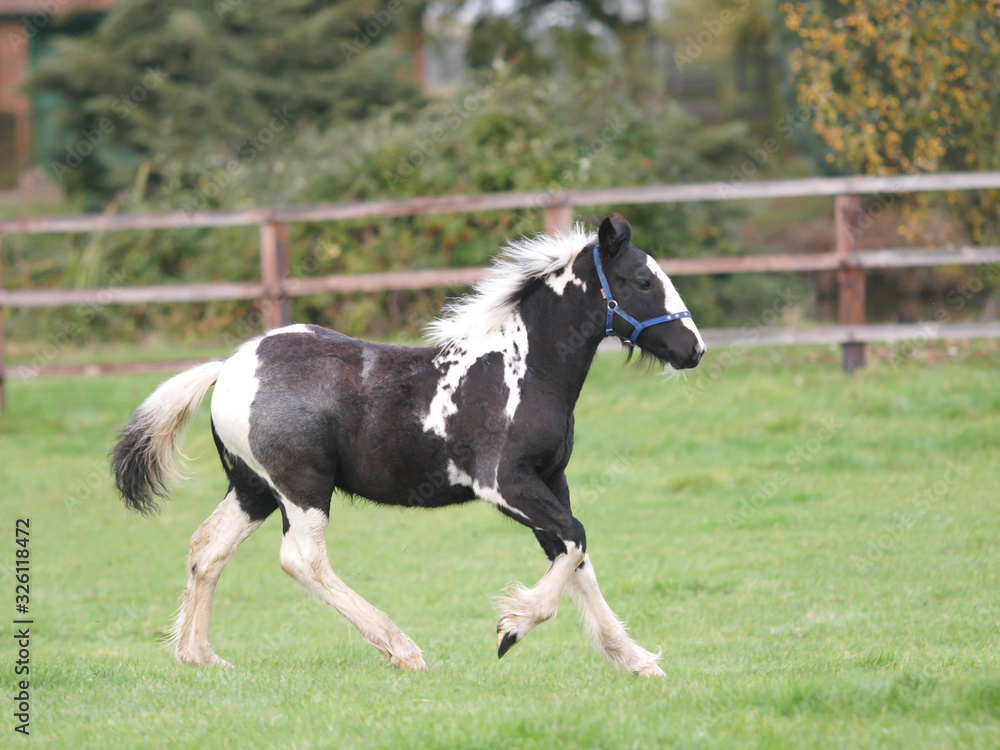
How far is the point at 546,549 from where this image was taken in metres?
4.98

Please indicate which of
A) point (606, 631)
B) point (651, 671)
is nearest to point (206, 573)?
point (606, 631)

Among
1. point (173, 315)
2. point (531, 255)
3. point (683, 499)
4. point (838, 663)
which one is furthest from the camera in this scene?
point (173, 315)

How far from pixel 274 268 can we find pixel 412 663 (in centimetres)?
722

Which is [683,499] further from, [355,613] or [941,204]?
[941,204]

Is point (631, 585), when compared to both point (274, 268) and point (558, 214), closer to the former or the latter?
point (558, 214)

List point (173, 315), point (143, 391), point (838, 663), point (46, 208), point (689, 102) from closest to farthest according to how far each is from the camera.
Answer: point (838, 663), point (143, 391), point (173, 315), point (46, 208), point (689, 102)

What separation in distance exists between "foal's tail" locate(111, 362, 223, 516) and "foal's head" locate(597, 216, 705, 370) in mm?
1976

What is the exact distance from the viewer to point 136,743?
12.8 feet

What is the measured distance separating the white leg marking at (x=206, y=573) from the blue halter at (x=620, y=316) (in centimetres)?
201

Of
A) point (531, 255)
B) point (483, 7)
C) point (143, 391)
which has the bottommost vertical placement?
point (143, 391)

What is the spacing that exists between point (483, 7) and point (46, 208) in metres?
9.20

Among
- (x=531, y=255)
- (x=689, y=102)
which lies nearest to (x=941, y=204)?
(x=531, y=255)

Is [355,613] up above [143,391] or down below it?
above

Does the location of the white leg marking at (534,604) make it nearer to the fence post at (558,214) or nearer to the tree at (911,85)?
the fence post at (558,214)
